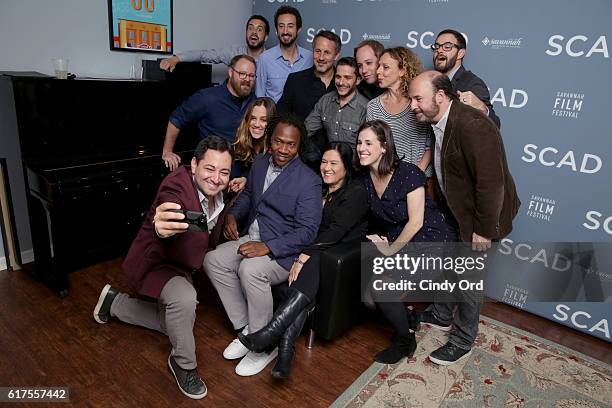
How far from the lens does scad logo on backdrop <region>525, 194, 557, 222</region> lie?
9.52ft

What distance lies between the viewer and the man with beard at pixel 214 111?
125 inches

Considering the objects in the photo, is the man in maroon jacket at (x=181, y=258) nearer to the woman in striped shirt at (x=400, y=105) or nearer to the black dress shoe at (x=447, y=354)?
the woman in striped shirt at (x=400, y=105)

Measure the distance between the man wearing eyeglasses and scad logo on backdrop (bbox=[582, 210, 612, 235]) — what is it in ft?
2.72

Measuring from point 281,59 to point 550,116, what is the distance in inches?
78.3

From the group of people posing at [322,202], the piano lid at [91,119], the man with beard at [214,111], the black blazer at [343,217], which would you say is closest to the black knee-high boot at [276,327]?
the group of people posing at [322,202]

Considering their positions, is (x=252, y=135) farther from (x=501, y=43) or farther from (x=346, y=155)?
(x=501, y=43)

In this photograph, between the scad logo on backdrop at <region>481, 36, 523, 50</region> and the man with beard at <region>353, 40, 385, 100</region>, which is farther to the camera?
the scad logo on backdrop at <region>481, 36, 523, 50</region>

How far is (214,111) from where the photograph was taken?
3193mm

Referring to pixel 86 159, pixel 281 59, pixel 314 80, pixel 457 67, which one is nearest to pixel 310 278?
pixel 314 80

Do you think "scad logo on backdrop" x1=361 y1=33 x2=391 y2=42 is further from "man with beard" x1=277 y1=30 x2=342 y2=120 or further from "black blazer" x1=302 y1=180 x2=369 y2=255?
"black blazer" x1=302 y1=180 x2=369 y2=255

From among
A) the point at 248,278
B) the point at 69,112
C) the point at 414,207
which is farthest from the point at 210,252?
the point at 69,112

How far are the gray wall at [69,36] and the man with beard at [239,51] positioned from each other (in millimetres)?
268

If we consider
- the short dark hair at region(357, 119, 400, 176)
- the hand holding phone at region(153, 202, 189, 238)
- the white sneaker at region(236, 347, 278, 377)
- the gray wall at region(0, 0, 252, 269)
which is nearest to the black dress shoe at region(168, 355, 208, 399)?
the white sneaker at region(236, 347, 278, 377)

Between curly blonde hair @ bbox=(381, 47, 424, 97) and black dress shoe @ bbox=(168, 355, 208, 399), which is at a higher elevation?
curly blonde hair @ bbox=(381, 47, 424, 97)
